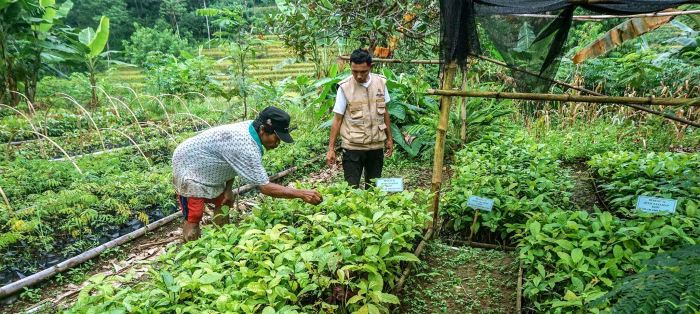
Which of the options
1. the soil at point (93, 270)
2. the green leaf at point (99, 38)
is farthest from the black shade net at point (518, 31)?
the green leaf at point (99, 38)

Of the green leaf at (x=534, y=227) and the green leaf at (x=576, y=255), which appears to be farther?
the green leaf at (x=534, y=227)

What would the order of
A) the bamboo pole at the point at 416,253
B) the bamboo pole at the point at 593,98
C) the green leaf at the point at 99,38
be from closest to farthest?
1. the bamboo pole at the point at 593,98
2. the bamboo pole at the point at 416,253
3. the green leaf at the point at 99,38

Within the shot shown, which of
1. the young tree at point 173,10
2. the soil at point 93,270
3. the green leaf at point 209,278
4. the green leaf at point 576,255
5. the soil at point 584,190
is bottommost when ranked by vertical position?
the soil at point 93,270

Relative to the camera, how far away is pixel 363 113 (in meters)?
4.57

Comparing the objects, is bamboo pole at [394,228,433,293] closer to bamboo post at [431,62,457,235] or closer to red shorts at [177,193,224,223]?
bamboo post at [431,62,457,235]

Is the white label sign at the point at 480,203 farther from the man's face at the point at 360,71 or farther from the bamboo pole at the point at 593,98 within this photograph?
the man's face at the point at 360,71

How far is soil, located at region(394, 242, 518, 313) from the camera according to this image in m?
3.27

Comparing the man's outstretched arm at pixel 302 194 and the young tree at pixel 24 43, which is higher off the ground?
the young tree at pixel 24 43

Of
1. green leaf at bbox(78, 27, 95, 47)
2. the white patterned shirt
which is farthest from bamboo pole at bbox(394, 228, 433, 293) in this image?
green leaf at bbox(78, 27, 95, 47)

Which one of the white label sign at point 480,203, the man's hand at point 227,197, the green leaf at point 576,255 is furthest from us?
the man's hand at point 227,197

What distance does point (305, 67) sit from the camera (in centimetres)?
2686

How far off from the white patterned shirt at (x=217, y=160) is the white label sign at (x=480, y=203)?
1735 millimetres

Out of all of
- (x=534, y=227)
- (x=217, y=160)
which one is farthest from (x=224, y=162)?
(x=534, y=227)

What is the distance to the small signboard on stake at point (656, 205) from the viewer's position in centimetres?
317
